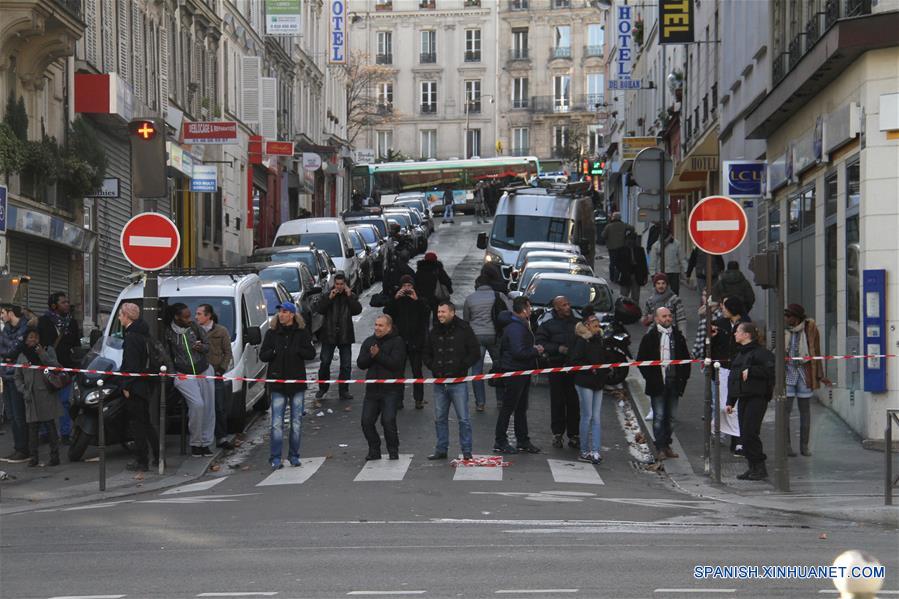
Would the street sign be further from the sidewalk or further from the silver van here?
the silver van

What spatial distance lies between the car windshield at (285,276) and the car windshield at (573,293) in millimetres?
5198

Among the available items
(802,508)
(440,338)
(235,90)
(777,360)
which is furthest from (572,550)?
(235,90)

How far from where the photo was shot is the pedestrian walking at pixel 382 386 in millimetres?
15867

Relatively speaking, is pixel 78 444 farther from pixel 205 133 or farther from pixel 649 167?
pixel 205 133

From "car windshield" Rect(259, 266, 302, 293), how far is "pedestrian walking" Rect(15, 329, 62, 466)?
461 inches

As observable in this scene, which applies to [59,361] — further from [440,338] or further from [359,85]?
[359,85]

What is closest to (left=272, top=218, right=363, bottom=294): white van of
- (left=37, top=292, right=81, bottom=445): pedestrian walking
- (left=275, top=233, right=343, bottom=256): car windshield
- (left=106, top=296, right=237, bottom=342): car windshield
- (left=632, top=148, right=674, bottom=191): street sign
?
(left=275, top=233, right=343, bottom=256): car windshield

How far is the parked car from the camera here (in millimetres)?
42844

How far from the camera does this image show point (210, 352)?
17.4 m

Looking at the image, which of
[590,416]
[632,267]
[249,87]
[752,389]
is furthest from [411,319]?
[249,87]

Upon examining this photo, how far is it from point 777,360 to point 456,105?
304ft

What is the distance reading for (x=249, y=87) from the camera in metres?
50.0

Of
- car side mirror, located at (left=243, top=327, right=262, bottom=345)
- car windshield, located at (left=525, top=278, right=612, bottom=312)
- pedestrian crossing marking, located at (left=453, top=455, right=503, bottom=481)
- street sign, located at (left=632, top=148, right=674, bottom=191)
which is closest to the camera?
pedestrian crossing marking, located at (left=453, top=455, right=503, bottom=481)

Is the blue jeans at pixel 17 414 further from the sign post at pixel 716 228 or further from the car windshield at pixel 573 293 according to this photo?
the car windshield at pixel 573 293
